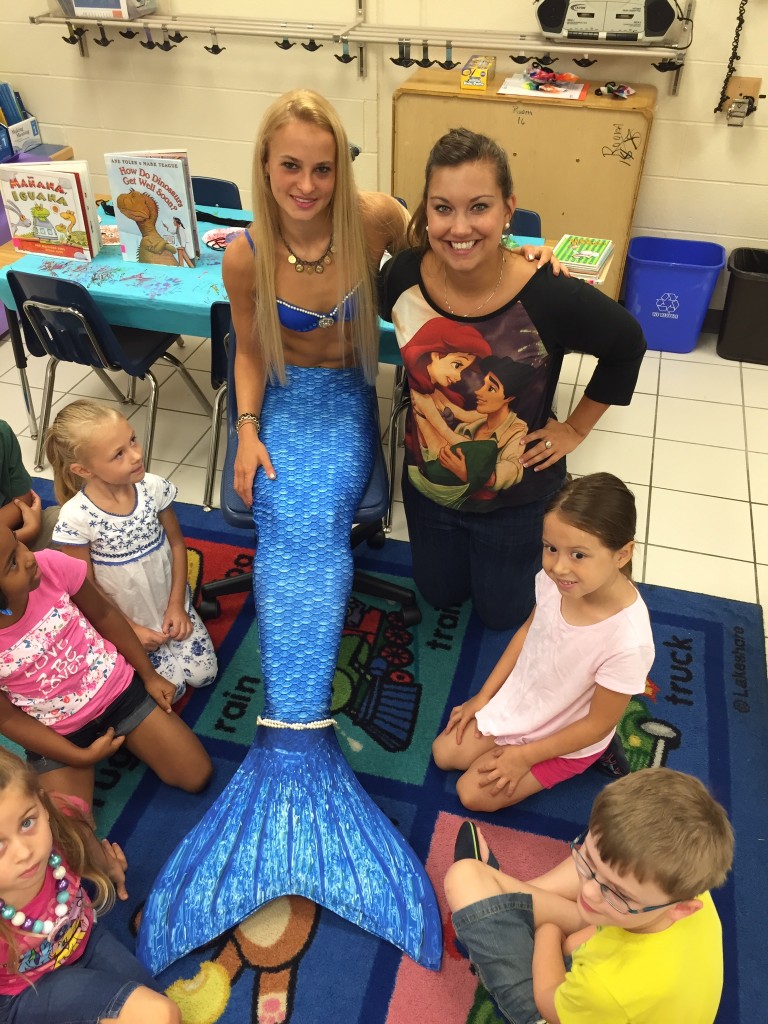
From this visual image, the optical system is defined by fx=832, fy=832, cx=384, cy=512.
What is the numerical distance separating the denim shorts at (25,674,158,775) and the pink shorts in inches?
37.4

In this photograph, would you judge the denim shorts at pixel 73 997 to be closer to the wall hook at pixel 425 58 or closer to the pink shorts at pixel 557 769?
the pink shorts at pixel 557 769

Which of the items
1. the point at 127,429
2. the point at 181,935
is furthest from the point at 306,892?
the point at 127,429

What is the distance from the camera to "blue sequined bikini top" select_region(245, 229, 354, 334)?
2053 mm

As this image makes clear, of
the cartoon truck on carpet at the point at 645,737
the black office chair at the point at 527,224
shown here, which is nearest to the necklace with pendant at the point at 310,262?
the black office chair at the point at 527,224

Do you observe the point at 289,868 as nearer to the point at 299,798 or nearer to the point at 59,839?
the point at 299,798

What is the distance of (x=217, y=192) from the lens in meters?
3.41

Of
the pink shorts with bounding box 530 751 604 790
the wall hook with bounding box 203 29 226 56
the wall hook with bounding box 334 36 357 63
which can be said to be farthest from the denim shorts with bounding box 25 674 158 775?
the wall hook with bounding box 203 29 226 56

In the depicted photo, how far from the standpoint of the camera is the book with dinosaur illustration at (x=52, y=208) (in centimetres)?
279

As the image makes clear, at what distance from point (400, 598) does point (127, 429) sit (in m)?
0.96

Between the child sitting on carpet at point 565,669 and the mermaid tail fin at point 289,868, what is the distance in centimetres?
31

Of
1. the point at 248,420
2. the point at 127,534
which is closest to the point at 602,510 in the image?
the point at 248,420

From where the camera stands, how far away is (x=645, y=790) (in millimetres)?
1282

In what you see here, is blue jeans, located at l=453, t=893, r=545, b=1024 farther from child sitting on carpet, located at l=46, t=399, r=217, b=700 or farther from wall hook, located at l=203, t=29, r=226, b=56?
wall hook, located at l=203, t=29, r=226, b=56

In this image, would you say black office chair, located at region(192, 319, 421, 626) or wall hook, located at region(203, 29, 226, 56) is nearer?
black office chair, located at region(192, 319, 421, 626)
